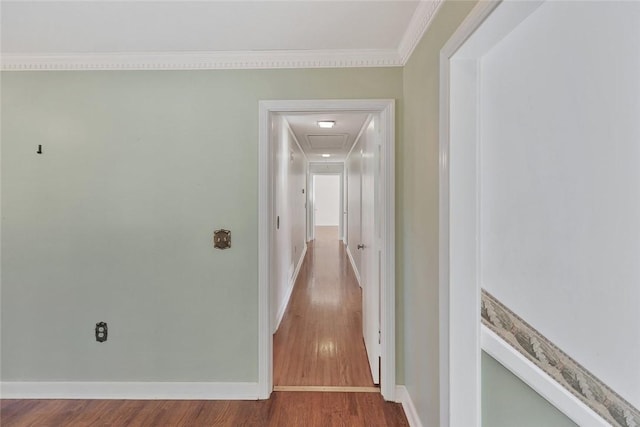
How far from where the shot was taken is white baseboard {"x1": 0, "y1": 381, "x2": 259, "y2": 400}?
197cm

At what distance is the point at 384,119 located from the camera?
6.35 ft

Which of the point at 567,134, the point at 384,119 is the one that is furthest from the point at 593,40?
the point at 384,119

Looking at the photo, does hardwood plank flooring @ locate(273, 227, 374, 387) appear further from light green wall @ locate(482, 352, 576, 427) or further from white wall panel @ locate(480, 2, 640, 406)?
white wall panel @ locate(480, 2, 640, 406)

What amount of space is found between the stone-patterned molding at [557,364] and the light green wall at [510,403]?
0.31 feet

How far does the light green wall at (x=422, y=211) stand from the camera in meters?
1.38

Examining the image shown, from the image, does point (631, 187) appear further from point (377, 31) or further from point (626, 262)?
point (377, 31)

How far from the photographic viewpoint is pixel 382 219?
1.98 meters

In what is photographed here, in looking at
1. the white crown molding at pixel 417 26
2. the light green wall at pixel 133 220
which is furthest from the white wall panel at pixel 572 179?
the light green wall at pixel 133 220

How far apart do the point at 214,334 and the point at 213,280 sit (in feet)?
1.17

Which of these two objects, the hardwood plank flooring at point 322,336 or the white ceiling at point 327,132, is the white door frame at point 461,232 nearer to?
the hardwood plank flooring at point 322,336

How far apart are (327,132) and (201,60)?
2195 millimetres

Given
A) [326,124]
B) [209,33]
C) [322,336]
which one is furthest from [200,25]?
[322,336]

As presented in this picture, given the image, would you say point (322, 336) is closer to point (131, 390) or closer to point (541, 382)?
point (131, 390)

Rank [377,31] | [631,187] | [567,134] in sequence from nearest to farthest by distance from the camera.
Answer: [631,187] → [567,134] → [377,31]
